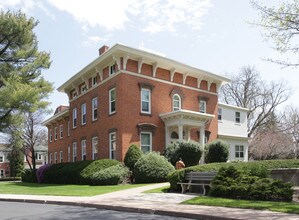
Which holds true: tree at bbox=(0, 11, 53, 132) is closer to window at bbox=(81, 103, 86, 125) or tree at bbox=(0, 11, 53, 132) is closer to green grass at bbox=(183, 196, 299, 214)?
window at bbox=(81, 103, 86, 125)

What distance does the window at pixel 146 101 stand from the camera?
94.4 feet

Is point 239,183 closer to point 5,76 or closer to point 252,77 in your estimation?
point 5,76

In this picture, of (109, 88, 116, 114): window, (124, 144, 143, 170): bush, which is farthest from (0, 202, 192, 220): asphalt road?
(109, 88, 116, 114): window

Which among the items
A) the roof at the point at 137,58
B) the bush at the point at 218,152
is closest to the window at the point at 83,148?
the roof at the point at 137,58

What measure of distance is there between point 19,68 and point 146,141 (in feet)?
41.5

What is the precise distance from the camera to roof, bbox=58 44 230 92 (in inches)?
1073

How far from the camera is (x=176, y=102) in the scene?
31.3m

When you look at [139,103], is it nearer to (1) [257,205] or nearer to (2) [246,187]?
(2) [246,187]

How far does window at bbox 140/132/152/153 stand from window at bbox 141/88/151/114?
1.74 m

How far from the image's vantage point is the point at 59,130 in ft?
151

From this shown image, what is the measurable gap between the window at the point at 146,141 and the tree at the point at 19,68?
860 centimetres

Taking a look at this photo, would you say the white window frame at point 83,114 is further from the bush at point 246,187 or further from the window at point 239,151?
the bush at point 246,187

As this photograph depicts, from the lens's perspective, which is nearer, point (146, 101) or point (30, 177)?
point (146, 101)

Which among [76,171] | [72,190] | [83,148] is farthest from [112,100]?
[72,190]
